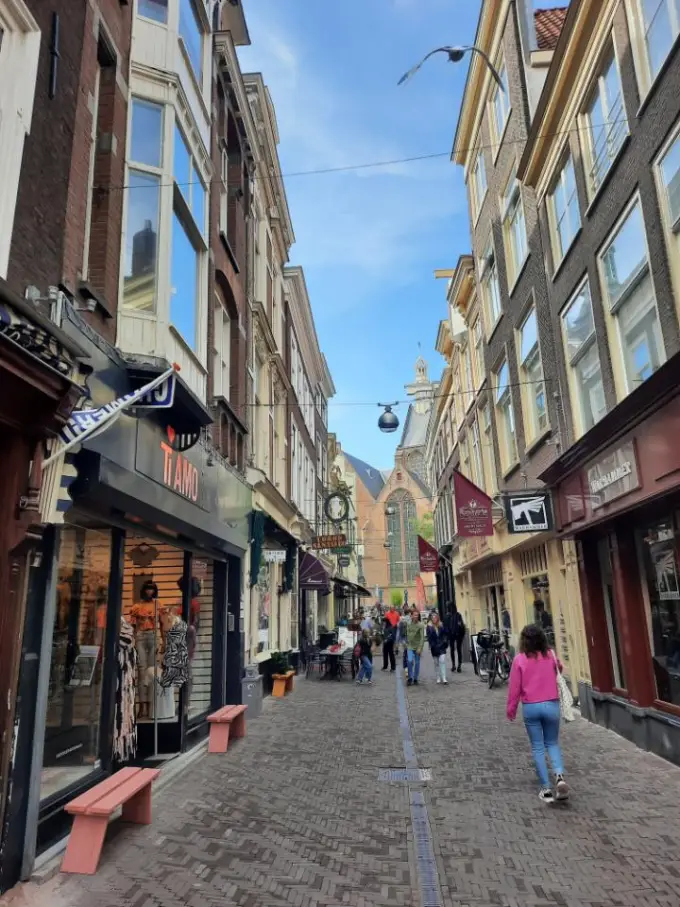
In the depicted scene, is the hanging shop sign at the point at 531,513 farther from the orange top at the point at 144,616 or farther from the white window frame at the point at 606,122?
the orange top at the point at 144,616

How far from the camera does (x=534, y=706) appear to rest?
6.09 metres

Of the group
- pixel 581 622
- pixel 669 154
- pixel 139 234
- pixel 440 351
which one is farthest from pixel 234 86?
pixel 440 351

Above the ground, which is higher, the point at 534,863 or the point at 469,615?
the point at 469,615

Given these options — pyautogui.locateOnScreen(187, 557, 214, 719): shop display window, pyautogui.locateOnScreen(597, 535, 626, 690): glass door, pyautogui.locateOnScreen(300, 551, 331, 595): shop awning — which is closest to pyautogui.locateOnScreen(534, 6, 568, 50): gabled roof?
pyautogui.locateOnScreen(597, 535, 626, 690): glass door

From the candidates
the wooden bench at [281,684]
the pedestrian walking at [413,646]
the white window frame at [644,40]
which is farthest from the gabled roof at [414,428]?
the white window frame at [644,40]

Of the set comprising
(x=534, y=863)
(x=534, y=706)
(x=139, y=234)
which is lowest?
(x=534, y=863)

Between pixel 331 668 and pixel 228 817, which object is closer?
pixel 228 817

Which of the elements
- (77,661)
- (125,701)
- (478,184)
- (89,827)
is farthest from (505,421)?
(89,827)

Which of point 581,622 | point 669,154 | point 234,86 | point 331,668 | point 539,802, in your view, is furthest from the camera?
point 331,668

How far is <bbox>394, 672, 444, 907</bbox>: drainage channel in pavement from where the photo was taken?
4.16m

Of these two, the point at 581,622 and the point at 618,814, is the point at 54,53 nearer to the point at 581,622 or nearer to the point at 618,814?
the point at 618,814

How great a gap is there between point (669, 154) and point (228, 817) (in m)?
8.51

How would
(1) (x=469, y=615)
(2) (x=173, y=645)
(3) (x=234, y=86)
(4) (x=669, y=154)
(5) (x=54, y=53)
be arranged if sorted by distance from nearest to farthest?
1. (5) (x=54, y=53)
2. (4) (x=669, y=154)
3. (2) (x=173, y=645)
4. (3) (x=234, y=86)
5. (1) (x=469, y=615)

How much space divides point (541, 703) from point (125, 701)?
14.8 ft
